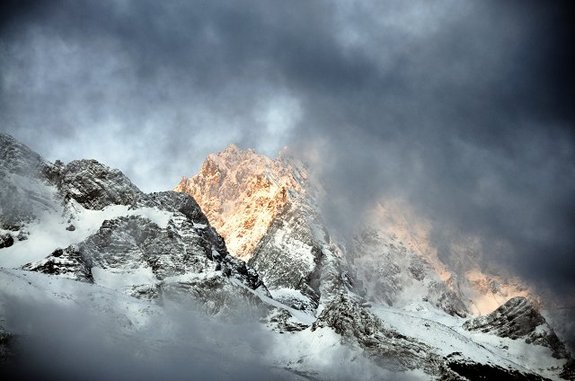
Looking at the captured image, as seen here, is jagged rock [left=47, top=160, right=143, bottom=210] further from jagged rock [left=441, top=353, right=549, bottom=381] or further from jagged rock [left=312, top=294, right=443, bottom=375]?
jagged rock [left=441, top=353, right=549, bottom=381]

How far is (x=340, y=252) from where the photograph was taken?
7279 inches

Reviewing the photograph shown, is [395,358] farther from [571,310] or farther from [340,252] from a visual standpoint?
[340,252]

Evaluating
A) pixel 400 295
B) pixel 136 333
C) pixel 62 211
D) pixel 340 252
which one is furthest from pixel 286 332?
pixel 400 295

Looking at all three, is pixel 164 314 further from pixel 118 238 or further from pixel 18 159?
pixel 18 159

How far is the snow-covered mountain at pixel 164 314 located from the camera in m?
56.2

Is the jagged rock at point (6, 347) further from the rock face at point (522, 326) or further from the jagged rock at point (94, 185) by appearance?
the rock face at point (522, 326)

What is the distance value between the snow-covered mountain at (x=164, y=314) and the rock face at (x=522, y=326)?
29 cm

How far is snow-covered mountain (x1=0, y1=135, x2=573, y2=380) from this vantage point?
56.2 m

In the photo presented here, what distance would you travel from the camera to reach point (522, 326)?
360 feet

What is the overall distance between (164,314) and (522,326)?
71.2 m

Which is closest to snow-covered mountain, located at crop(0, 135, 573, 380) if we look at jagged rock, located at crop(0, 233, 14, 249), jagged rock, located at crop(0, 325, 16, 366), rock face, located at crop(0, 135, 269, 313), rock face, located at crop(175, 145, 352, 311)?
jagged rock, located at crop(0, 325, 16, 366)

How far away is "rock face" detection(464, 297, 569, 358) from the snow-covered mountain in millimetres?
291

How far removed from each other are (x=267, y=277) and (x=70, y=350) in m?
96.7

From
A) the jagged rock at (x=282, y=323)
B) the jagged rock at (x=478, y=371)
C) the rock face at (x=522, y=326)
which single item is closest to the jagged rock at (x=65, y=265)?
the jagged rock at (x=282, y=323)
